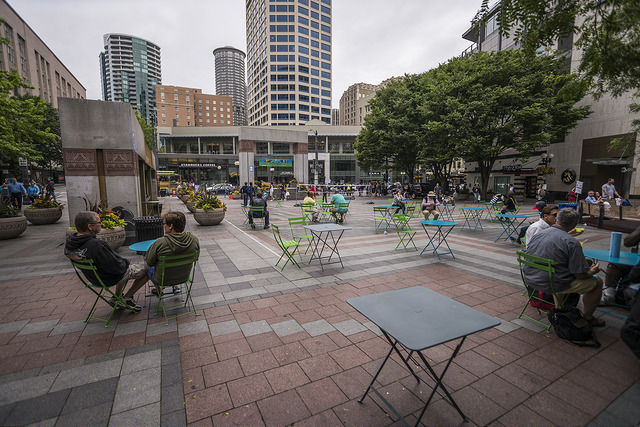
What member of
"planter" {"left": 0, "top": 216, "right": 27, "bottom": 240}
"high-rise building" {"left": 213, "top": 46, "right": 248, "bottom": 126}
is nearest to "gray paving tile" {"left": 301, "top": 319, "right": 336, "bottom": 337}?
"planter" {"left": 0, "top": 216, "right": 27, "bottom": 240}

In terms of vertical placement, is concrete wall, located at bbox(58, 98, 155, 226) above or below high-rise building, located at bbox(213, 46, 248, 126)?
below

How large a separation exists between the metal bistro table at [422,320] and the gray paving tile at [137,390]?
1.88 metres

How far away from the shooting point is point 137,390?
2555mm

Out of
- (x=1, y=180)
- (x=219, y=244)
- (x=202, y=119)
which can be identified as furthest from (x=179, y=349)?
(x=202, y=119)

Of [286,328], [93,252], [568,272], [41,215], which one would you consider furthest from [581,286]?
[41,215]

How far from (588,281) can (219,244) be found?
26.7 ft

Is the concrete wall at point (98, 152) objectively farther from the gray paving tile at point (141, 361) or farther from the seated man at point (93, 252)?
the gray paving tile at point (141, 361)

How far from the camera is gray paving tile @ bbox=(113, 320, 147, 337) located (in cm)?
355

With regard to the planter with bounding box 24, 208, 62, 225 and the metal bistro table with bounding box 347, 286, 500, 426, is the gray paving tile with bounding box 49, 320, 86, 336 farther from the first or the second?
the planter with bounding box 24, 208, 62, 225

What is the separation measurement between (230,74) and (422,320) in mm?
204139

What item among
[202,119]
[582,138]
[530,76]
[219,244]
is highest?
[202,119]

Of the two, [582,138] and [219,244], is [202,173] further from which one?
[582,138]

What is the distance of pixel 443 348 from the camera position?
322cm

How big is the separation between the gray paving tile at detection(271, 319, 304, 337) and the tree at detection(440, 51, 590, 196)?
22.0 m
